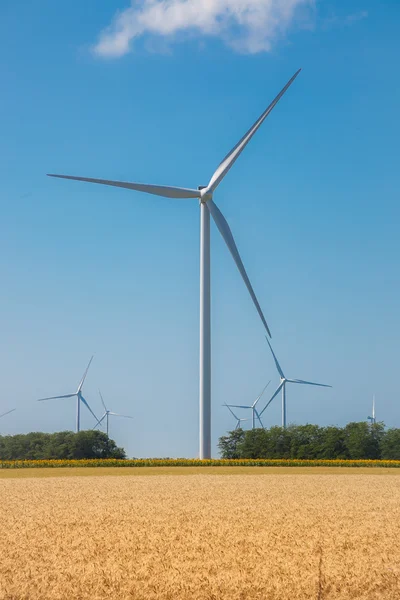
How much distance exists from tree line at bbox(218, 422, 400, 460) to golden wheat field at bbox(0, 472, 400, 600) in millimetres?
38433

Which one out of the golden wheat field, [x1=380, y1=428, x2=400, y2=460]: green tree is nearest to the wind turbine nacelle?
[x1=380, y1=428, x2=400, y2=460]: green tree

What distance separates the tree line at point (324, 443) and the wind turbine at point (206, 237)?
33.8 feet

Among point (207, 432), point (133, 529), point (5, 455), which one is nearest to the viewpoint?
point (133, 529)

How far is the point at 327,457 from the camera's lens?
63.4 meters

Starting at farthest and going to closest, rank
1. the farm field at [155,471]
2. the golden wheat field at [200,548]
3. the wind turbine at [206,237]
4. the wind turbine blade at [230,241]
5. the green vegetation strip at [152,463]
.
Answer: the wind turbine at [206,237], the green vegetation strip at [152,463], the wind turbine blade at [230,241], the farm field at [155,471], the golden wheat field at [200,548]

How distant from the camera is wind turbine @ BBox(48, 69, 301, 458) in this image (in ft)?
178

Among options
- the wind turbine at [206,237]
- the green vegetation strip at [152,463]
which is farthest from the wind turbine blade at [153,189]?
the green vegetation strip at [152,463]

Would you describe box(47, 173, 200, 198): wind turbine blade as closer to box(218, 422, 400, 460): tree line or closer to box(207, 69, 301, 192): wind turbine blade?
box(207, 69, 301, 192): wind turbine blade

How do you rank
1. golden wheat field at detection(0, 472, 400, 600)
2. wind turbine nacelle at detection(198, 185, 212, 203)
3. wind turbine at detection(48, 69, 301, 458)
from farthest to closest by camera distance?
1. wind turbine nacelle at detection(198, 185, 212, 203)
2. wind turbine at detection(48, 69, 301, 458)
3. golden wheat field at detection(0, 472, 400, 600)

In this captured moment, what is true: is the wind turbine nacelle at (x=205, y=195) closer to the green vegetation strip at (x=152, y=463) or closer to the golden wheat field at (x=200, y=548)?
the green vegetation strip at (x=152, y=463)

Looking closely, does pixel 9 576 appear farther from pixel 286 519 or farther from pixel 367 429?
pixel 367 429

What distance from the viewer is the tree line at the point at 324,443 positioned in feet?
207

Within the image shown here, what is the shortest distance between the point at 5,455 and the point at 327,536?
66.2 meters

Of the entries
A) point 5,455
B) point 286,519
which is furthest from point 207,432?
point 286,519
